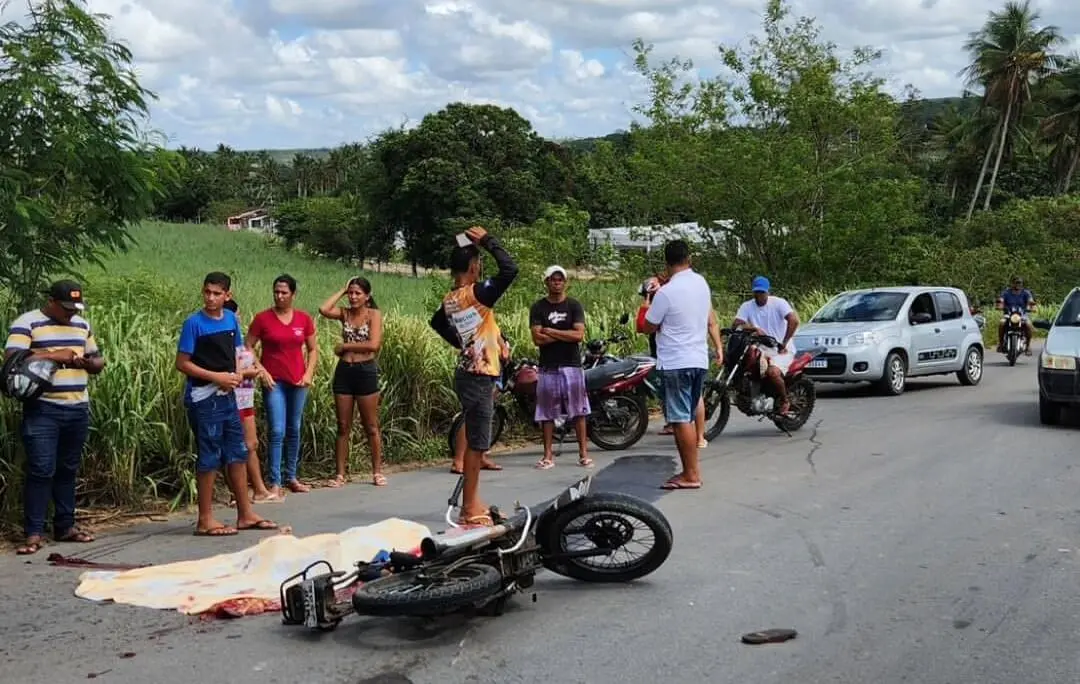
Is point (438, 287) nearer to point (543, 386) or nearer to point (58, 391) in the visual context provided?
point (543, 386)

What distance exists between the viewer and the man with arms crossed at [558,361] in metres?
9.91

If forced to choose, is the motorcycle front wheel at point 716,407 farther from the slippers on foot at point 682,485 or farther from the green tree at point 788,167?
the green tree at point 788,167

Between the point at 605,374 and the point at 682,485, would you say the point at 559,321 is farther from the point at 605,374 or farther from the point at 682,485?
the point at 682,485

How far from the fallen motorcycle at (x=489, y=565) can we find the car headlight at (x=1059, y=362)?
7587 millimetres

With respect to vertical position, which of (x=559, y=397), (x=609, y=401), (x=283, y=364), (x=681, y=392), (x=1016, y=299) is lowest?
(x=609, y=401)

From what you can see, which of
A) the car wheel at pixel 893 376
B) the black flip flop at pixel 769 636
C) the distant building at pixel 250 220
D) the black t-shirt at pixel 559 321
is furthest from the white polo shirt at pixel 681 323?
the distant building at pixel 250 220

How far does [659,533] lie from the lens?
5805mm

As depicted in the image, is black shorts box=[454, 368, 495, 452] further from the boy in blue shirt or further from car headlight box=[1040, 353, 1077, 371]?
car headlight box=[1040, 353, 1077, 371]

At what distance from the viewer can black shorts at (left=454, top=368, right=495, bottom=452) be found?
22.8 ft

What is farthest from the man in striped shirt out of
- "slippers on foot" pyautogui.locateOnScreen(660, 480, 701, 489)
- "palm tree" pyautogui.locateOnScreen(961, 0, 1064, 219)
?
"palm tree" pyautogui.locateOnScreen(961, 0, 1064, 219)

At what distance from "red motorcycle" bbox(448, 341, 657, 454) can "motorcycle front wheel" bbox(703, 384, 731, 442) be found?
0.71 metres

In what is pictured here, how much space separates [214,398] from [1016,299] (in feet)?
60.4

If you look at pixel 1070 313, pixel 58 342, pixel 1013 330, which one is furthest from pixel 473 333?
pixel 1013 330

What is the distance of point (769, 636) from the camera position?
5.01 m
